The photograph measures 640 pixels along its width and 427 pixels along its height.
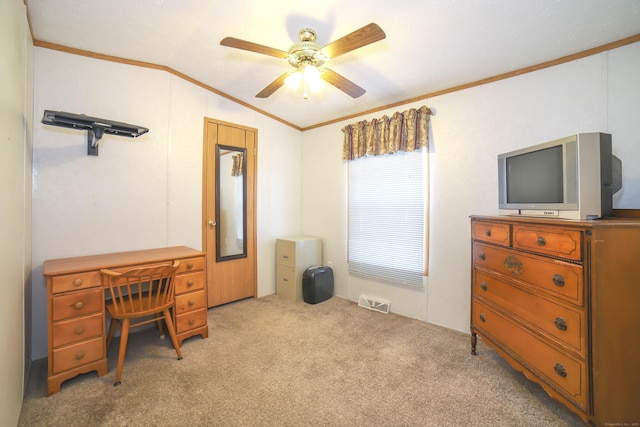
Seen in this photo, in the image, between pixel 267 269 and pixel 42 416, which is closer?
pixel 42 416

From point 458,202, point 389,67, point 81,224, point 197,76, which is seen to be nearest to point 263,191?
point 197,76

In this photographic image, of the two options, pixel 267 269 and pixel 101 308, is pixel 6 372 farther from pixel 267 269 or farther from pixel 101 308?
pixel 267 269

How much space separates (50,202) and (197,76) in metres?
1.82

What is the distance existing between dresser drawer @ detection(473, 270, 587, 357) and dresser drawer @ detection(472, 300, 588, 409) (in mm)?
76

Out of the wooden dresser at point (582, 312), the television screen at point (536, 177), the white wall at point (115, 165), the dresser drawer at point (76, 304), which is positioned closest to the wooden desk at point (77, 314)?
the dresser drawer at point (76, 304)

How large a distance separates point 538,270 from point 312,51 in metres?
1.97

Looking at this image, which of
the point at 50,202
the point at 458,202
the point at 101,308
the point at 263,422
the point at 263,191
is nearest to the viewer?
A: the point at 263,422

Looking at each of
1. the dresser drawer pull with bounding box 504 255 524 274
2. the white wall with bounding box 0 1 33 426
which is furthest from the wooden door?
the dresser drawer pull with bounding box 504 255 524 274

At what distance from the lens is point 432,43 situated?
2.02 metres

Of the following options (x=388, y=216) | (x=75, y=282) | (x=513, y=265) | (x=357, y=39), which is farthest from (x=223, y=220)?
(x=513, y=265)

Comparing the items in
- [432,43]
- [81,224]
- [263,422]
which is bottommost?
[263,422]

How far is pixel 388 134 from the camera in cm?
304

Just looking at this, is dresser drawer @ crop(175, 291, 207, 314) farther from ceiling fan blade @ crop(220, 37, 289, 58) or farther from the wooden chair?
ceiling fan blade @ crop(220, 37, 289, 58)

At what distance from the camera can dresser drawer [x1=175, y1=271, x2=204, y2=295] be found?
2287 millimetres
